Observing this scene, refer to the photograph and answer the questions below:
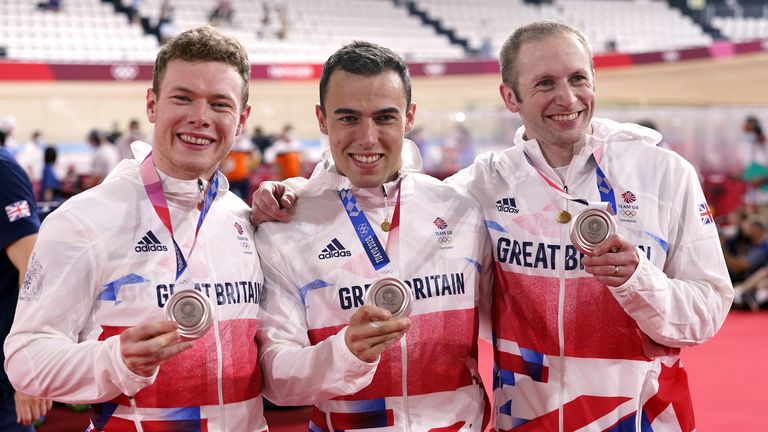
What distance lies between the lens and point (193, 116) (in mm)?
2498

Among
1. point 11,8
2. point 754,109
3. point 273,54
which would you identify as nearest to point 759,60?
point 754,109

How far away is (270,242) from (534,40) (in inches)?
43.9

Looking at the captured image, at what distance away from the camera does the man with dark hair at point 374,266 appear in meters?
2.68

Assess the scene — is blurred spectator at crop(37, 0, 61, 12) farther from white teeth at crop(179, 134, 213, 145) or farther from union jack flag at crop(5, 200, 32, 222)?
white teeth at crop(179, 134, 213, 145)

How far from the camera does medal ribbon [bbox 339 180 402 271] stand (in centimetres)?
274

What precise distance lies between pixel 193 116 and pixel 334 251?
621 millimetres

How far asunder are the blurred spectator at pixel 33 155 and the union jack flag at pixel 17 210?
13.4m

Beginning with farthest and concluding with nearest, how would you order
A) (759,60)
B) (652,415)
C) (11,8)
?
1. (759,60)
2. (11,8)
3. (652,415)

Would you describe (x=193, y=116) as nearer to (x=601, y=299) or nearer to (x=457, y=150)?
(x=601, y=299)

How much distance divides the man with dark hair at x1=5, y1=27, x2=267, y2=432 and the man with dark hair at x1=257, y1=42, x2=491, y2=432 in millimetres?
118

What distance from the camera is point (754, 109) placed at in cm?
1616

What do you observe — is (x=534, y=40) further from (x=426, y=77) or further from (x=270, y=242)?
(x=426, y=77)

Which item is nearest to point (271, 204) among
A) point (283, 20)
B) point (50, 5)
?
point (50, 5)

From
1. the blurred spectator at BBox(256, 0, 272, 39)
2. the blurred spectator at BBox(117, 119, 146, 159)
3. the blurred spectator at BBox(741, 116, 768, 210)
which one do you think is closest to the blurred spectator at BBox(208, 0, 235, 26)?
the blurred spectator at BBox(256, 0, 272, 39)
